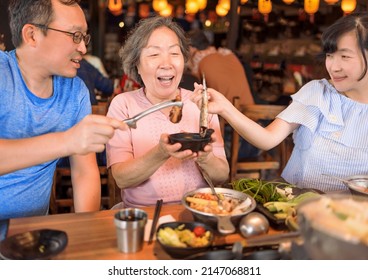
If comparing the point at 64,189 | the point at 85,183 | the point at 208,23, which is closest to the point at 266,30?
the point at 208,23

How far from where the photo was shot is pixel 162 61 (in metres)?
1.88

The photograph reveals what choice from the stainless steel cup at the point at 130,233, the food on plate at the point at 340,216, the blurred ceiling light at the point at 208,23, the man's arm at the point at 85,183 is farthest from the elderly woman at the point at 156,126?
the blurred ceiling light at the point at 208,23

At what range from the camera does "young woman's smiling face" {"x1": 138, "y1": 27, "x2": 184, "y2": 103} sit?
73.9 inches

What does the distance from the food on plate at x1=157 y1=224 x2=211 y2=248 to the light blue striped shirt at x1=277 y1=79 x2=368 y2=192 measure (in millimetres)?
984

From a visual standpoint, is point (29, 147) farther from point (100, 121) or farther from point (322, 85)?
point (322, 85)

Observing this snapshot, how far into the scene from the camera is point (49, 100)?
68.9 inches

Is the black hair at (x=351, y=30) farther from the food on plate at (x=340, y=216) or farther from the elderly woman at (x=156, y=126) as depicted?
the food on plate at (x=340, y=216)

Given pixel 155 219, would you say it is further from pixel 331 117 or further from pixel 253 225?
pixel 331 117

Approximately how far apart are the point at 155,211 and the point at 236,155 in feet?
6.35

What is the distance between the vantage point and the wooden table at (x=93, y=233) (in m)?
1.16

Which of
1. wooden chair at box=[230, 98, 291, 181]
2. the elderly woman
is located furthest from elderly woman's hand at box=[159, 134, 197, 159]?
wooden chair at box=[230, 98, 291, 181]

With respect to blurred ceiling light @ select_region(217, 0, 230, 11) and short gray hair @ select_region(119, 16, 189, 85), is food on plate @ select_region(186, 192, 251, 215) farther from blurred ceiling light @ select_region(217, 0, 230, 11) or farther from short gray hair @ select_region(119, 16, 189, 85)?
blurred ceiling light @ select_region(217, 0, 230, 11)

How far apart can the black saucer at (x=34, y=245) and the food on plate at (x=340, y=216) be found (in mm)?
687

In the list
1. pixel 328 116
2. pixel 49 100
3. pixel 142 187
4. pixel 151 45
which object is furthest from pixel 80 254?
pixel 328 116
